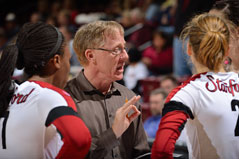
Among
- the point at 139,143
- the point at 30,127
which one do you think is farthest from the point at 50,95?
the point at 139,143

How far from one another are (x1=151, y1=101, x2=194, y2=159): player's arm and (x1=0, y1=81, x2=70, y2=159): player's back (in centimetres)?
45

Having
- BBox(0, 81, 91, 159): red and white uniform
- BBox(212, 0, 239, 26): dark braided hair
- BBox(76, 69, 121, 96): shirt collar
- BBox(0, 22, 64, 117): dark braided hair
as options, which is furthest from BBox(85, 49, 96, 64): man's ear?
BBox(212, 0, 239, 26): dark braided hair

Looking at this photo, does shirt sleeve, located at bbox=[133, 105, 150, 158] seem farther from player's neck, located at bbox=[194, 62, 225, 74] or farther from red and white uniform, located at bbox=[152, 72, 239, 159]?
player's neck, located at bbox=[194, 62, 225, 74]

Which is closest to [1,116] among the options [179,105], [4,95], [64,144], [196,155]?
[4,95]

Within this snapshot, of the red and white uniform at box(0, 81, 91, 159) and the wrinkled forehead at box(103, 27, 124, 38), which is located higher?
the wrinkled forehead at box(103, 27, 124, 38)

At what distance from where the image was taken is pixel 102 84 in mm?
2104

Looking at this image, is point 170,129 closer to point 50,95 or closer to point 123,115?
point 123,115

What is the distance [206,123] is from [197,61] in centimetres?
32

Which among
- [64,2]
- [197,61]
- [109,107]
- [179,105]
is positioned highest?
[197,61]

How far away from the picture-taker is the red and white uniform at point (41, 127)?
1571 millimetres

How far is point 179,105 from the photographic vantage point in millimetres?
1701

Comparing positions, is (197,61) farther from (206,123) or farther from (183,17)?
(183,17)

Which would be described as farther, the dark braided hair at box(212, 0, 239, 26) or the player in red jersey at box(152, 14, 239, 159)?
the dark braided hair at box(212, 0, 239, 26)

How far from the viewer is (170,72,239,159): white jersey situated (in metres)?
1.73
